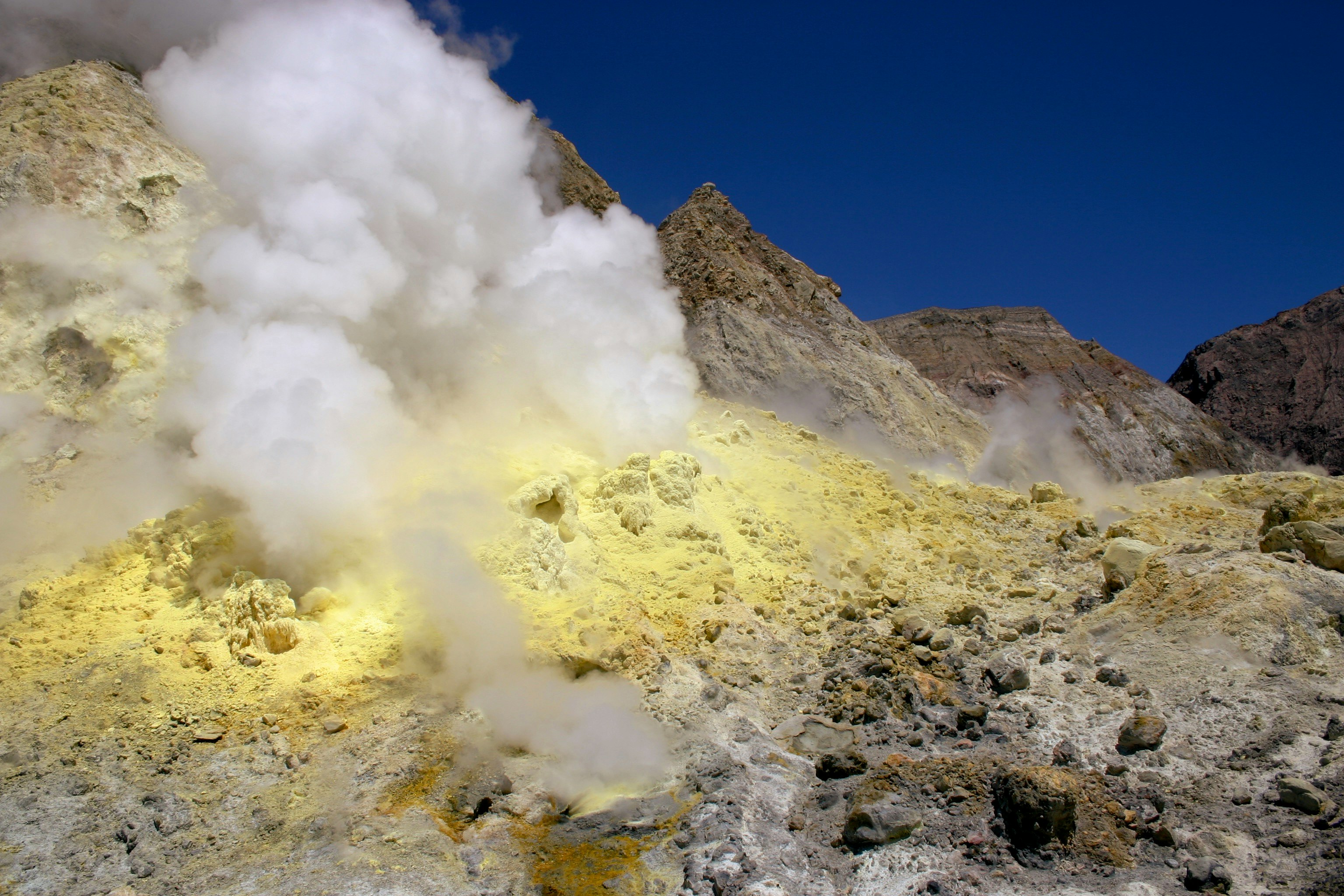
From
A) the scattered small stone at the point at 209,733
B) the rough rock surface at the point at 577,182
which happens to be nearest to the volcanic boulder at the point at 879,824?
the scattered small stone at the point at 209,733

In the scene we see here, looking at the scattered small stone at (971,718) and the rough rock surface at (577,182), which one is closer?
the scattered small stone at (971,718)

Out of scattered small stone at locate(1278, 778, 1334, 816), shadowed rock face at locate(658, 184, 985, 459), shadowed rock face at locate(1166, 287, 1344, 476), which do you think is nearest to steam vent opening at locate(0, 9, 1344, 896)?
scattered small stone at locate(1278, 778, 1334, 816)

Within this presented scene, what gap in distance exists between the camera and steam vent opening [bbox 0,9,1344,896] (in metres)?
4.44

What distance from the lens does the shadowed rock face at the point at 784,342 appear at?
13.5m

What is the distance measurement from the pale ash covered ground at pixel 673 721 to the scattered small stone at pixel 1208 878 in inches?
1.1

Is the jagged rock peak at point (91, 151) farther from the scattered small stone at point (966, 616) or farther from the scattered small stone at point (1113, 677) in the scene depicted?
the scattered small stone at point (1113, 677)

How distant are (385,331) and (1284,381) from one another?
28002 millimetres

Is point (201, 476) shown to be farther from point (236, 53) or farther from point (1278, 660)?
point (1278, 660)

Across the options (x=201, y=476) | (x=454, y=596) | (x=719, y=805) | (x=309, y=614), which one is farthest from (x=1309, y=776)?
(x=201, y=476)

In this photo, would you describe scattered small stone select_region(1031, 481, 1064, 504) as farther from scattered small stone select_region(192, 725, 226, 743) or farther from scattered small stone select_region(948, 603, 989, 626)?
scattered small stone select_region(192, 725, 226, 743)

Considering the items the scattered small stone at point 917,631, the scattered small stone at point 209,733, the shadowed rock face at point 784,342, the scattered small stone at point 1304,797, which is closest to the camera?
the scattered small stone at point 1304,797

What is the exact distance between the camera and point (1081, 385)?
68.5 feet

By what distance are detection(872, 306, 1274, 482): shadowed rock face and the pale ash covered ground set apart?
465 inches

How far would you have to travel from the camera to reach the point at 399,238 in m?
9.25
